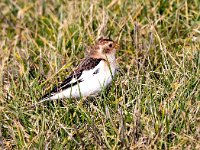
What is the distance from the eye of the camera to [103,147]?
5.00 meters

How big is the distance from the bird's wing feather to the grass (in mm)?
116

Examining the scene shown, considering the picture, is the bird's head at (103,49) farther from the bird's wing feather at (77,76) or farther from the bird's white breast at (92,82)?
the bird's white breast at (92,82)

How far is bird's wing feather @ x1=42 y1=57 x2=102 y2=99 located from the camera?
596 centimetres

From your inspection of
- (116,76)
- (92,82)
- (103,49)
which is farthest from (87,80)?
(103,49)

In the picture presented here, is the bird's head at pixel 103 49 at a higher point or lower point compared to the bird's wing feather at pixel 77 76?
higher

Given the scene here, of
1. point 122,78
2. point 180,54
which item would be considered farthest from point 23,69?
point 180,54

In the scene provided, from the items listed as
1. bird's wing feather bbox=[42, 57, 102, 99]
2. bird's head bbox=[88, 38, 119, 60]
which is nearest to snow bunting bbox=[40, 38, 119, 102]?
bird's wing feather bbox=[42, 57, 102, 99]

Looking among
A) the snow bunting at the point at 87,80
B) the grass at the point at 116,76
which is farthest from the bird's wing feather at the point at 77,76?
the grass at the point at 116,76

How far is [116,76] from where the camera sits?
20.3ft

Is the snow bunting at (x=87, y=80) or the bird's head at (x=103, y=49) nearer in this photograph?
the snow bunting at (x=87, y=80)

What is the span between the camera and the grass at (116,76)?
5.12m

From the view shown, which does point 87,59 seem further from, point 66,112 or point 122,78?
point 66,112

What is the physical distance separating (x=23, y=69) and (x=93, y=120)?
4.88 ft

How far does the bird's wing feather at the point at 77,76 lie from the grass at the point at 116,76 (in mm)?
116
